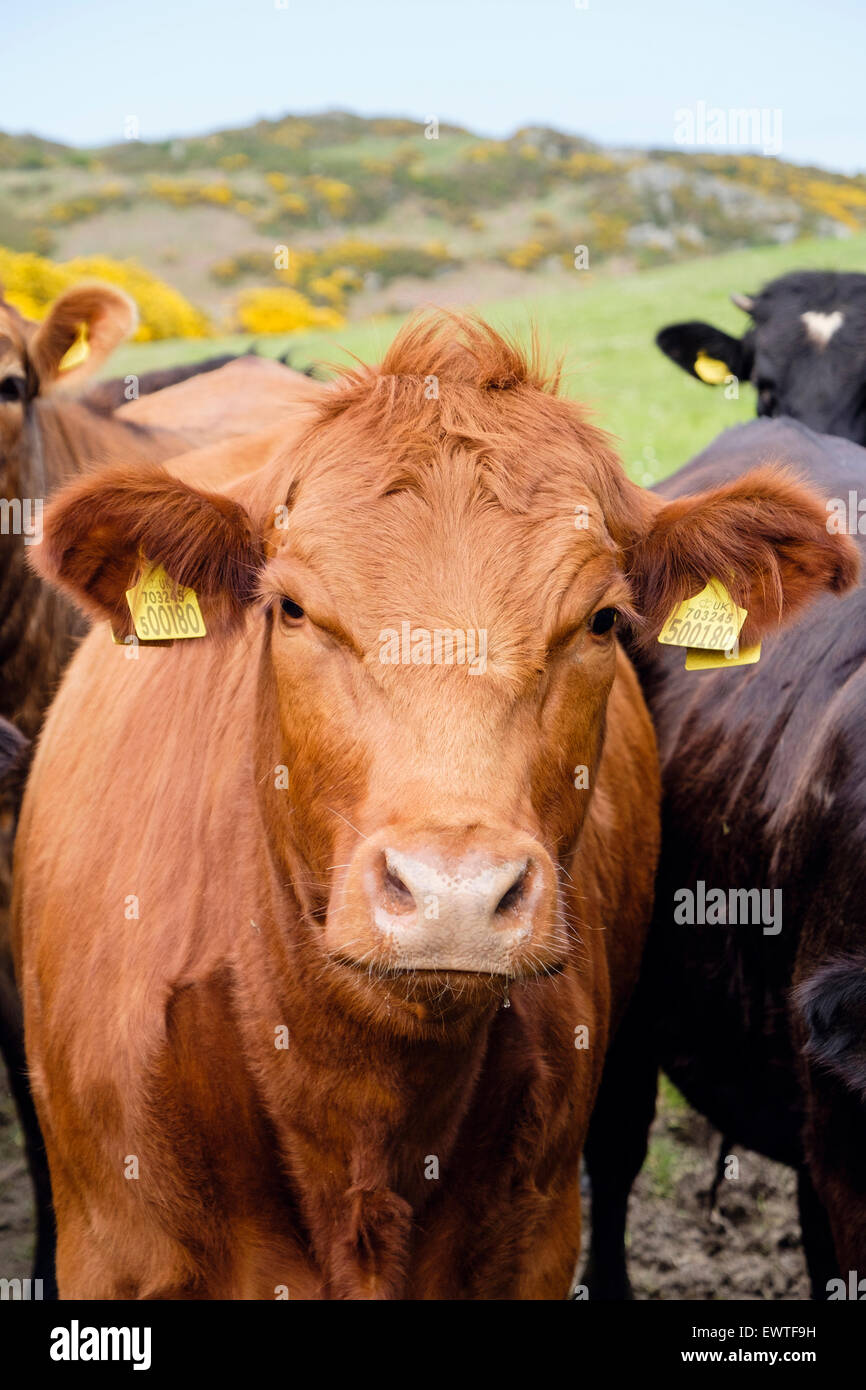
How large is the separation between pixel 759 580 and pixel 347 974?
1.37m

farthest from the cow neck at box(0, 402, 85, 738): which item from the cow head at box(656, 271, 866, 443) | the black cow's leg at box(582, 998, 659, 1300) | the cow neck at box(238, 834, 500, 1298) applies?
the cow head at box(656, 271, 866, 443)

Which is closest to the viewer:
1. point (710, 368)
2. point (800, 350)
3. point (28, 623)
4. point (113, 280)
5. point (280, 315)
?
point (28, 623)

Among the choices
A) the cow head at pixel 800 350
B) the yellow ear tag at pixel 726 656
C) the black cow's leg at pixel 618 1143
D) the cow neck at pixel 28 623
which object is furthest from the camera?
the cow head at pixel 800 350

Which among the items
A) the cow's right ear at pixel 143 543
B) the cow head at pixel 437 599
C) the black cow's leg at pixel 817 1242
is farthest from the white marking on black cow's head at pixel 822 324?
the cow's right ear at pixel 143 543

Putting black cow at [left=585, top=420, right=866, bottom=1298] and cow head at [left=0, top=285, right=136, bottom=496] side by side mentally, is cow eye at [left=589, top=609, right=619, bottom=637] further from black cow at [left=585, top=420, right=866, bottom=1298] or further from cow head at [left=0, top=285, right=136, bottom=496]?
cow head at [left=0, top=285, right=136, bottom=496]

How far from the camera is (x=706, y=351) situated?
955 cm

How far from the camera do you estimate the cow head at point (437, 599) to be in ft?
7.45

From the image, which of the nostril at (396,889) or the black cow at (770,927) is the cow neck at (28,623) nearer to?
the black cow at (770,927)

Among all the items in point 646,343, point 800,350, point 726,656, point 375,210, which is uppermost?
point 375,210

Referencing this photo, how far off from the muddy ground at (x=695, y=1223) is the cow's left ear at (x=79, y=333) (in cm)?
312

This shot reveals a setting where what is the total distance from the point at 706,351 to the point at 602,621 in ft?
24.1

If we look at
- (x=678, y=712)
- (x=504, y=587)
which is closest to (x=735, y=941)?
(x=678, y=712)

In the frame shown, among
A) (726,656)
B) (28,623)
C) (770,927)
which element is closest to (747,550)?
(726,656)

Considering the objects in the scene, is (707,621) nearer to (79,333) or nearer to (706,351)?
(79,333)
